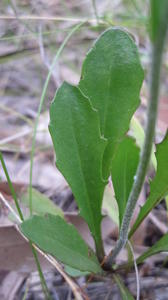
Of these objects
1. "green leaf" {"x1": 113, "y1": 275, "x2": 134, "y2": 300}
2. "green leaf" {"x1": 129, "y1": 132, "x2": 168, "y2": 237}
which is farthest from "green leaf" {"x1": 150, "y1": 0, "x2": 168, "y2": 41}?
"green leaf" {"x1": 113, "y1": 275, "x2": 134, "y2": 300}

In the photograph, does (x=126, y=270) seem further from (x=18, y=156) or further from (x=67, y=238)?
(x=18, y=156)

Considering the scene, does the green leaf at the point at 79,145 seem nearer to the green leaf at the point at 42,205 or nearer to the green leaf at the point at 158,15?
the green leaf at the point at 42,205

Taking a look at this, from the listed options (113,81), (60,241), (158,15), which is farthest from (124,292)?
(158,15)

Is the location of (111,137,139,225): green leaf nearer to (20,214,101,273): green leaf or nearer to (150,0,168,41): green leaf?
(20,214,101,273): green leaf

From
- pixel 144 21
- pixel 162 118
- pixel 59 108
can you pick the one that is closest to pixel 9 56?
pixel 144 21

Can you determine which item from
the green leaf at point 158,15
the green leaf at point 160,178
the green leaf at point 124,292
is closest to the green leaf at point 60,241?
the green leaf at point 124,292

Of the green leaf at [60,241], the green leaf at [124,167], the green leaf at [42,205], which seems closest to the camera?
the green leaf at [60,241]

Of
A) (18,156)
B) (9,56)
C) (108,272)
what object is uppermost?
(9,56)
